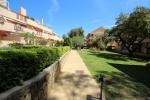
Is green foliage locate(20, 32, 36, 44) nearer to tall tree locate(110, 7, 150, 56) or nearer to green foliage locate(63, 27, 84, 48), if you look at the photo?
tall tree locate(110, 7, 150, 56)

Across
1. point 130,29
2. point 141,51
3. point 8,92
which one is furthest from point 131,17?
point 8,92

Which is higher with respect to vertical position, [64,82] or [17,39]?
[17,39]

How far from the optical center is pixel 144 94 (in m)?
8.29

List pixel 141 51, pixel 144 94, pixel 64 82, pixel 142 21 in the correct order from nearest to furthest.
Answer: pixel 144 94 → pixel 64 82 → pixel 142 21 → pixel 141 51

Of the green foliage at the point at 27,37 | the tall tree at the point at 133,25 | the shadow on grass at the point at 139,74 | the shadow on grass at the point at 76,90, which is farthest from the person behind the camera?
the green foliage at the point at 27,37

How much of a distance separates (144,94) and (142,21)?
70.7ft

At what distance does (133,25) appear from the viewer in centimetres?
3009

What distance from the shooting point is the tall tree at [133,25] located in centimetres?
2791

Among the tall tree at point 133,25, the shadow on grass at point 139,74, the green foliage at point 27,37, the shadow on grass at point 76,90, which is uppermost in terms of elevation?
the tall tree at point 133,25

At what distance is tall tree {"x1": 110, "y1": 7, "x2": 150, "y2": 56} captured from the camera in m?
27.9

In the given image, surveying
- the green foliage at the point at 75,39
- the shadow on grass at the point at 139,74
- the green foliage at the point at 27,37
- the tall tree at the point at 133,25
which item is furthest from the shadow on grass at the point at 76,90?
the green foliage at the point at 75,39

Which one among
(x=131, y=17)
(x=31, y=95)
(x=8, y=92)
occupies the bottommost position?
(x=31, y=95)

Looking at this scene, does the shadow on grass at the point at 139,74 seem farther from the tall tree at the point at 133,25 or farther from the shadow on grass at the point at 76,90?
the tall tree at the point at 133,25

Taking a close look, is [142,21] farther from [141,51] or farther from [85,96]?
[85,96]
